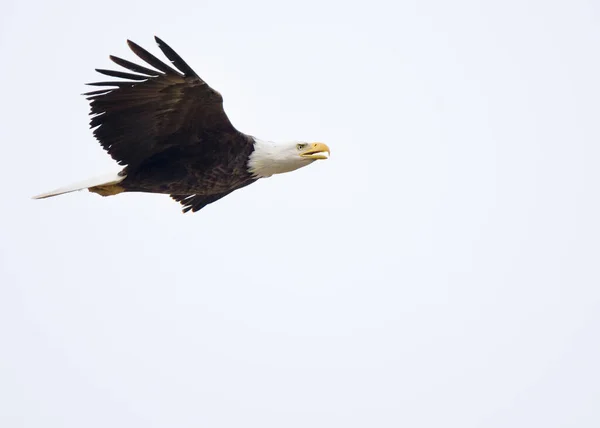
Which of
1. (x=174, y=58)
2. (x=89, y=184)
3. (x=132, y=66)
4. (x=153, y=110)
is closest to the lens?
(x=174, y=58)

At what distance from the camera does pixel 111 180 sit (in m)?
10.4

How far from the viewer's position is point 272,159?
422 inches

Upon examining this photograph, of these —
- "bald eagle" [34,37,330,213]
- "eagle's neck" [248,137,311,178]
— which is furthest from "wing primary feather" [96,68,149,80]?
"eagle's neck" [248,137,311,178]

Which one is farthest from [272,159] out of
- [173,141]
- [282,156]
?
[173,141]

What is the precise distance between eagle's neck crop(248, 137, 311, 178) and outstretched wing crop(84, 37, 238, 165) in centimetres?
43

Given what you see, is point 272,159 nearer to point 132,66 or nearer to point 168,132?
point 168,132

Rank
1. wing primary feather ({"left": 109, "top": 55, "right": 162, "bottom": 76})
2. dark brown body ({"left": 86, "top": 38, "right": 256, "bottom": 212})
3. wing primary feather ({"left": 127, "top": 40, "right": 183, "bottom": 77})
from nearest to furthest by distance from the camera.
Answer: wing primary feather ({"left": 127, "top": 40, "right": 183, "bottom": 77}) → wing primary feather ({"left": 109, "top": 55, "right": 162, "bottom": 76}) → dark brown body ({"left": 86, "top": 38, "right": 256, "bottom": 212})

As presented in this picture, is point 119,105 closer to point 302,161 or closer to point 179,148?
point 179,148

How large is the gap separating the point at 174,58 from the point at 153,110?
28.8 inches

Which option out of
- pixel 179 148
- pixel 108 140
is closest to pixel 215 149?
pixel 179 148

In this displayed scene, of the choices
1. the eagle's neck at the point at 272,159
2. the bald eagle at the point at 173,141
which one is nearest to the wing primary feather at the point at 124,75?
the bald eagle at the point at 173,141

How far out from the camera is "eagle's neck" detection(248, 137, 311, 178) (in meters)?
10.7

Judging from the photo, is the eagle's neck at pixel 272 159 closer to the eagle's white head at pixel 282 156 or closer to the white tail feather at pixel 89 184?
the eagle's white head at pixel 282 156

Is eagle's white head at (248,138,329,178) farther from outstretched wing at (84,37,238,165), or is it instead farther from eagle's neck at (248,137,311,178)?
outstretched wing at (84,37,238,165)
